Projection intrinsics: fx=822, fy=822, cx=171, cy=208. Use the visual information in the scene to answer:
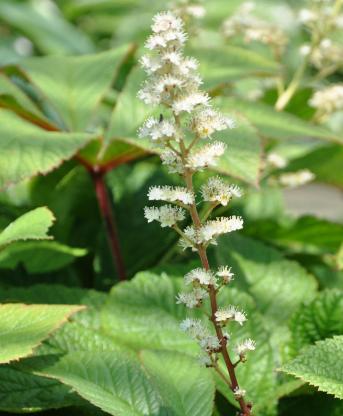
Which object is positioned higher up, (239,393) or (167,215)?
(167,215)

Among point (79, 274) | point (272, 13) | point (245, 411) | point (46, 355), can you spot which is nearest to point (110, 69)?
point (79, 274)

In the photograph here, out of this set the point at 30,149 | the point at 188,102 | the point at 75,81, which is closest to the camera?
the point at 188,102

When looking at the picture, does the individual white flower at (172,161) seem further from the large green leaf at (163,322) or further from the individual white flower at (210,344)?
the large green leaf at (163,322)

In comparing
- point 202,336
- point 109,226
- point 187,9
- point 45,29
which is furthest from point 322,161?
point 45,29

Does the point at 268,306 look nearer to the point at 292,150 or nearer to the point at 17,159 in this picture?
the point at 17,159

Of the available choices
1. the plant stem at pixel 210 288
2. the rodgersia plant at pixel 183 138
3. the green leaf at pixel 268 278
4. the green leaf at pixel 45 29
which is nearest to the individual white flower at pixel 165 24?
the rodgersia plant at pixel 183 138

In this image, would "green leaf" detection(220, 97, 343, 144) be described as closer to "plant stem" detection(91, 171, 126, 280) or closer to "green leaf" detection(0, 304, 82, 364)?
"plant stem" detection(91, 171, 126, 280)

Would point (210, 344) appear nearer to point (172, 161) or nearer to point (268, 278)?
point (172, 161)

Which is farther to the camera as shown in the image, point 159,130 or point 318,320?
point 318,320
